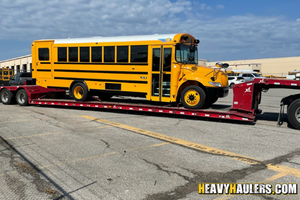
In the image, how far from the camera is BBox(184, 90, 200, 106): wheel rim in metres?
9.01

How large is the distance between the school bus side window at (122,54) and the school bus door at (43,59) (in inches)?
141

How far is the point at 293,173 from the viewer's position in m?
4.35

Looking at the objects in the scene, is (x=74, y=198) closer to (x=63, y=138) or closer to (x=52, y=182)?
(x=52, y=182)

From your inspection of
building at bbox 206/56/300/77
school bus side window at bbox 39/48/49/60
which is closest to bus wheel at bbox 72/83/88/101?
school bus side window at bbox 39/48/49/60

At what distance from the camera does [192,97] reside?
9.09 metres

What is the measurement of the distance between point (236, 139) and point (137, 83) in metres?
4.54

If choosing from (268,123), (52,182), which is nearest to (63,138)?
(52,182)

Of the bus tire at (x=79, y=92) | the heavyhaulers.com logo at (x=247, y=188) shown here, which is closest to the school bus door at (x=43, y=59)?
the bus tire at (x=79, y=92)

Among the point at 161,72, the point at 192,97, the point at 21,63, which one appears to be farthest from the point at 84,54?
the point at 21,63

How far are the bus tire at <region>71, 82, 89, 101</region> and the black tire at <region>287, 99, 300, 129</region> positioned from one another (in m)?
7.65

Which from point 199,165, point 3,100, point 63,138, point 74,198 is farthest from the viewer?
point 3,100

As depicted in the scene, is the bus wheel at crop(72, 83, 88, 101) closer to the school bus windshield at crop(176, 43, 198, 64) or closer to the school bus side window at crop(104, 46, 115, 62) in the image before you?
the school bus side window at crop(104, 46, 115, 62)

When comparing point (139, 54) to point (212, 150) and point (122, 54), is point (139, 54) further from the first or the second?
point (212, 150)

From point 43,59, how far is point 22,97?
2.26m
